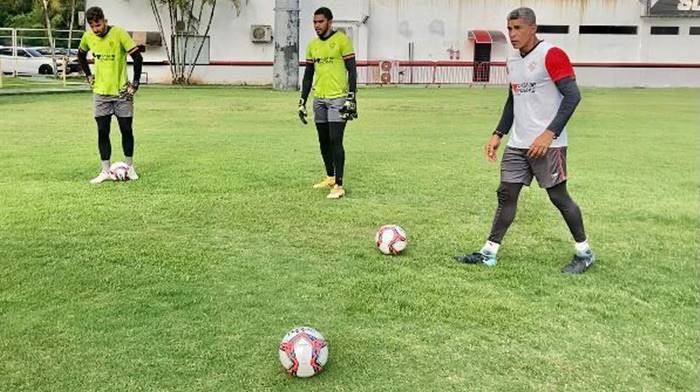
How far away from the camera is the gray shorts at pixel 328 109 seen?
7.35 meters

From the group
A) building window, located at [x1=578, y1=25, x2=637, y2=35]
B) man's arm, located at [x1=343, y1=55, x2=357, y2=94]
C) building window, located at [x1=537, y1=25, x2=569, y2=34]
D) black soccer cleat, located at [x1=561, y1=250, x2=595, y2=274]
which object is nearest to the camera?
black soccer cleat, located at [x1=561, y1=250, x2=595, y2=274]

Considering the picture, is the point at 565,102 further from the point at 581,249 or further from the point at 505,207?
the point at 581,249

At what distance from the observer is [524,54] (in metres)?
4.71

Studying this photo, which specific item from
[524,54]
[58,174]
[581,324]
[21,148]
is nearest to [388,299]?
[581,324]

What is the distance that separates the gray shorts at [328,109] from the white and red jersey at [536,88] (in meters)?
2.74

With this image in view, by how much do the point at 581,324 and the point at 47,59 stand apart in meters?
36.1

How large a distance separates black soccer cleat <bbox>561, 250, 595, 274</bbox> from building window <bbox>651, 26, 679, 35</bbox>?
33.8 meters

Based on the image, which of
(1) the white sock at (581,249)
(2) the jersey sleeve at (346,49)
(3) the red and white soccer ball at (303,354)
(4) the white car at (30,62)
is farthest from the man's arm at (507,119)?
(4) the white car at (30,62)

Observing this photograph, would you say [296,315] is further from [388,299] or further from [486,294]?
[486,294]

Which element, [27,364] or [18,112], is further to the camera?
[18,112]

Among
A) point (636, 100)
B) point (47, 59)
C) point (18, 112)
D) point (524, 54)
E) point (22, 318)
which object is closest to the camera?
point (22, 318)

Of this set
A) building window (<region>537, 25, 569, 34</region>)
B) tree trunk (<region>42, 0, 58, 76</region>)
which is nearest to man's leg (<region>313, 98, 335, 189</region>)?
tree trunk (<region>42, 0, 58, 76</region>)

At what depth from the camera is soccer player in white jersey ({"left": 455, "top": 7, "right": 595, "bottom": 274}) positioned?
14.9 ft

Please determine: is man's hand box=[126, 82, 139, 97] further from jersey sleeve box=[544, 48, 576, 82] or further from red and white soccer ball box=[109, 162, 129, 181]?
jersey sleeve box=[544, 48, 576, 82]
